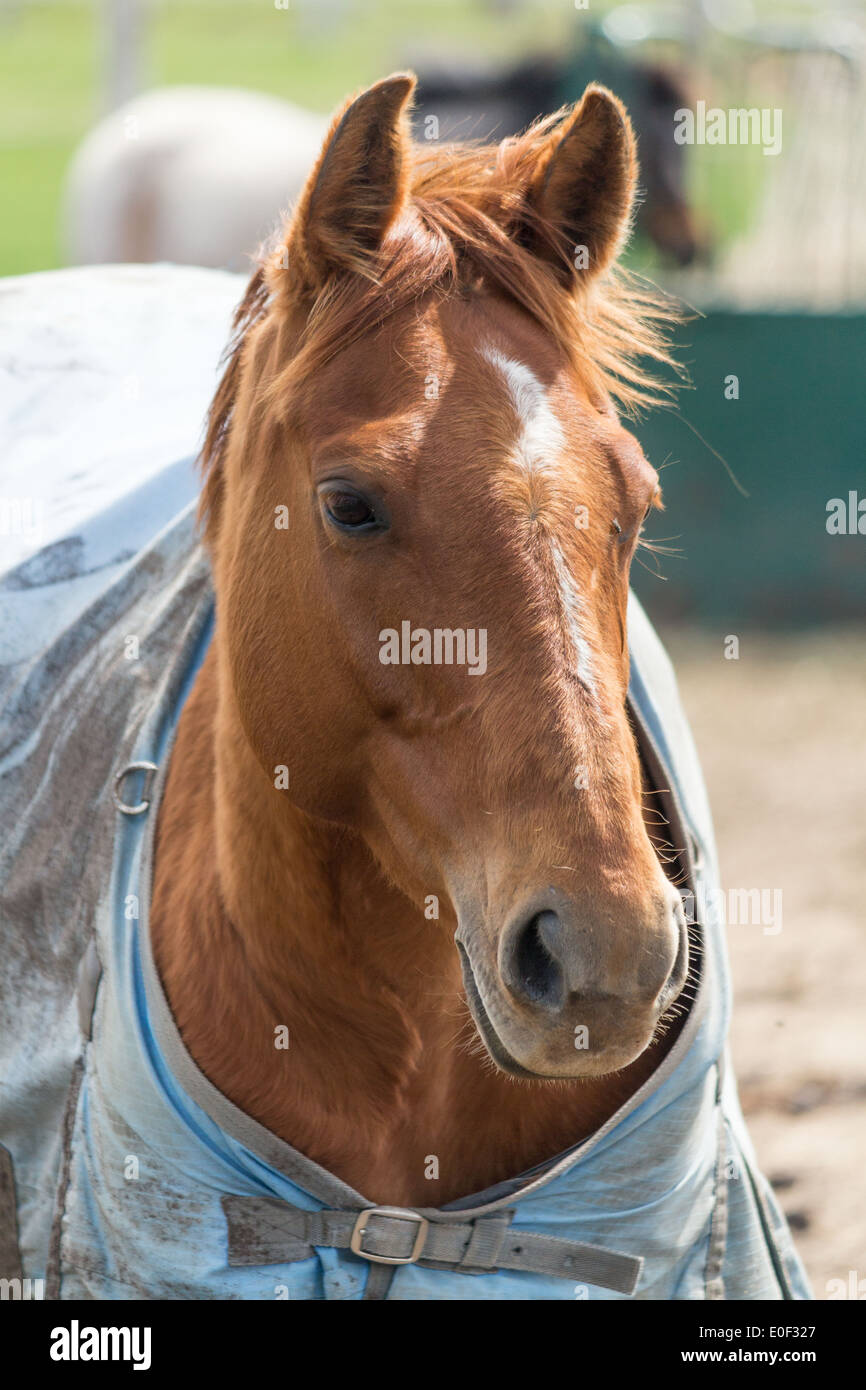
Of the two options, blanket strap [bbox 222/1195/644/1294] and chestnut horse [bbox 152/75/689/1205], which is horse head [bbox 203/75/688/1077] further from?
blanket strap [bbox 222/1195/644/1294]

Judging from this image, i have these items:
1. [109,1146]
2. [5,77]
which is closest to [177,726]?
[109,1146]

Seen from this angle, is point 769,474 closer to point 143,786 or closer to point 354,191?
point 143,786

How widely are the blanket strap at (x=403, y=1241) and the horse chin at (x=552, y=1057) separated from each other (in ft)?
1.59

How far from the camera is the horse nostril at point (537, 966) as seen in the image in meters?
1.50

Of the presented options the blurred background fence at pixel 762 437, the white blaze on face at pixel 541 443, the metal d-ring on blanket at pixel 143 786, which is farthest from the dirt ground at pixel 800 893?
the white blaze on face at pixel 541 443

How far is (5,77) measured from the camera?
103 ft

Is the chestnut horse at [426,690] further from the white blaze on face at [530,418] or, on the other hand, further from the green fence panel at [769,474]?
the green fence panel at [769,474]

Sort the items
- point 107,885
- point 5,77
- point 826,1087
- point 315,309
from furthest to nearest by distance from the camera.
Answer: point 5,77
point 826,1087
point 107,885
point 315,309

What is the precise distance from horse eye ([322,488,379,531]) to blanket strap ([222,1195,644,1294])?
961 millimetres

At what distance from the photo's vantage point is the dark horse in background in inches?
367

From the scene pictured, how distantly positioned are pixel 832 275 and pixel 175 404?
18.7 feet

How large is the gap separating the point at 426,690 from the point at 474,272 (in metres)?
0.56

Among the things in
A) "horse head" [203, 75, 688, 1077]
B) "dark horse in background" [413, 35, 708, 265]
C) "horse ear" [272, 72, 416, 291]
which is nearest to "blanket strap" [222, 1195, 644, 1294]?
"horse head" [203, 75, 688, 1077]

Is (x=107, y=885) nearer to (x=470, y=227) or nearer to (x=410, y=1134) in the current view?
(x=410, y=1134)
